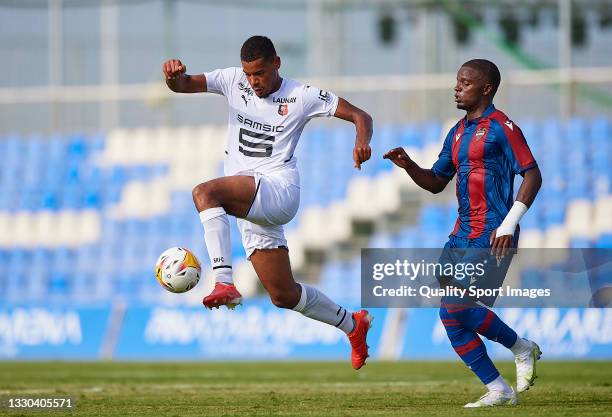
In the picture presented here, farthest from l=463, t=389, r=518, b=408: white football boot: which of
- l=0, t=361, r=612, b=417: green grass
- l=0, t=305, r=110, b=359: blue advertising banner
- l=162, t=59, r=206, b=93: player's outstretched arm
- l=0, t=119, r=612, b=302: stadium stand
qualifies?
l=0, t=305, r=110, b=359: blue advertising banner

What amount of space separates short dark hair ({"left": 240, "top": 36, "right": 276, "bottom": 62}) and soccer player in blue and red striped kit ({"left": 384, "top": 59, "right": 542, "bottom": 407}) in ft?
4.17

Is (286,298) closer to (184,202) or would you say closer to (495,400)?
(495,400)

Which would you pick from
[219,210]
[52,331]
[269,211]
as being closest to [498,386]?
[269,211]

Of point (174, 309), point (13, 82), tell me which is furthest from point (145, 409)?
point (13, 82)

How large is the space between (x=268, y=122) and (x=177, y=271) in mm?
1463

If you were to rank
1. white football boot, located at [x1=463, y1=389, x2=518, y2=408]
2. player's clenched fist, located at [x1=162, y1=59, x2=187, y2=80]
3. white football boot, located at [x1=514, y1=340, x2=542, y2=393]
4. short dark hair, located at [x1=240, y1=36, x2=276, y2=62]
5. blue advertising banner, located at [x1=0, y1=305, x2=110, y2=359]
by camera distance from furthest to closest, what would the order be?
blue advertising banner, located at [x1=0, y1=305, x2=110, y2=359], player's clenched fist, located at [x1=162, y1=59, x2=187, y2=80], short dark hair, located at [x1=240, y1=36, x2=276, y2=62], white football boot, located at [x1=514, y1=340, x2=542, y2=393], white football boot, located at [x1=463, y1=389, x2=518, y2=408]

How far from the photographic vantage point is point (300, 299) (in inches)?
393

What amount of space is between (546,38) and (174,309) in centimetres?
852

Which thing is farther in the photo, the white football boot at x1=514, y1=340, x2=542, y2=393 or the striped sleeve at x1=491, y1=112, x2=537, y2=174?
the white football boot at x1=514, y1=340, x2=542, y2=393

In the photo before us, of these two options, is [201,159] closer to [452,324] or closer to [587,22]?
[587,22]

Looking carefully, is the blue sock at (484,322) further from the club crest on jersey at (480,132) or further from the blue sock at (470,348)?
the club crest on jersey at (480,132)

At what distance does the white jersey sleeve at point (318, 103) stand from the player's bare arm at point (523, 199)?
5.87ft

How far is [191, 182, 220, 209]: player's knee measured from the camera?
8898mm

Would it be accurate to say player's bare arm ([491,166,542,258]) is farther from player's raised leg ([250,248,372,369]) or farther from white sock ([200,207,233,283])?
white sock ([200,207,233,283])
